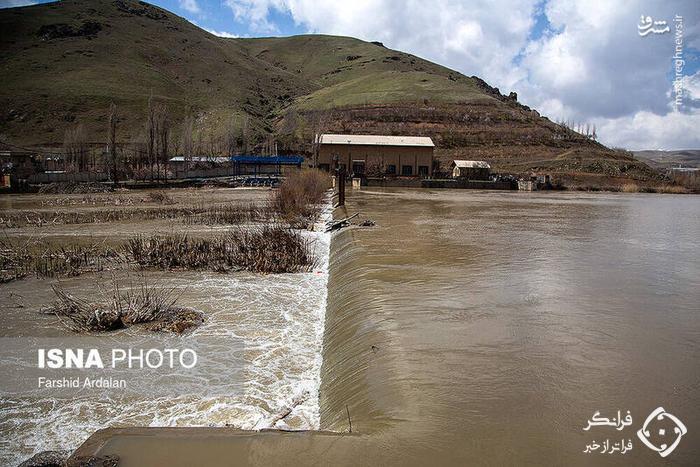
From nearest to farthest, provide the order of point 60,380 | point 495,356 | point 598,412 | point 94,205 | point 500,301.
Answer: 1. point 598,412
2. point 495,356
3. point 60,380
4. point 500,301
5. point 94,205

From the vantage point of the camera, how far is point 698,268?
46.9 ft

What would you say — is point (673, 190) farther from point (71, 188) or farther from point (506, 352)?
point (71, 188)

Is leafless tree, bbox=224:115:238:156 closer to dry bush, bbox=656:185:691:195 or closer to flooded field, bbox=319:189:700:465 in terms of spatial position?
dry bush, bbox=656:185:691:195

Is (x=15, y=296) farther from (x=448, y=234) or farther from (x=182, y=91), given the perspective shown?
(x=182, y=91)

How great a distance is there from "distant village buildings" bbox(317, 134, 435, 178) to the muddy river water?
2286 inches

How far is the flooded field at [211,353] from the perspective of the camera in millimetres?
6777

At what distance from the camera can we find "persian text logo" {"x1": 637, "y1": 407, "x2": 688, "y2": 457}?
201 inches

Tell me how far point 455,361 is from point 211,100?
385 ft

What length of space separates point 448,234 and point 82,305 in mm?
13364

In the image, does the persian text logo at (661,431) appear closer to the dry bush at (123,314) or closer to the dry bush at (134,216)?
the dry bush at (123,314)

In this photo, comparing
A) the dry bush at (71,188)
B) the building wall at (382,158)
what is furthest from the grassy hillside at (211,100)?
the dry bush at (71,188)

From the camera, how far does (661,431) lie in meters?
5.42

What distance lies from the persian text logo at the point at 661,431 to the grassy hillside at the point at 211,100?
7659 centimetres

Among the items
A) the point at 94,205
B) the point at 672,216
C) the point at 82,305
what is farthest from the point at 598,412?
the point at 94,205
